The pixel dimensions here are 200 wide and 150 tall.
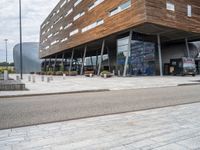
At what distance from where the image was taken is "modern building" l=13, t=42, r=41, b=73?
99.6 meters

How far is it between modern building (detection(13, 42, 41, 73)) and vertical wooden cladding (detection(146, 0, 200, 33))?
262 ft

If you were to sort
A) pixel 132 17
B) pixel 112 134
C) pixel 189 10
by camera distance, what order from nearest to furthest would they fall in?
pixel 112 134 → pixel 132 17 → pixel 189 10

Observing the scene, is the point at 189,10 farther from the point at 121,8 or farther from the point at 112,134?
the point at 112,134

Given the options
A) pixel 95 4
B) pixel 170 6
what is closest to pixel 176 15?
pixel 170 6

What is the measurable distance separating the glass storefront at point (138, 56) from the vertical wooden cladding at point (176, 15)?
597 cm

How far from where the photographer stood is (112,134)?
456 centimetres

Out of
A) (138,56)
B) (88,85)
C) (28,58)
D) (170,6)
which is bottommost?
(88,85)

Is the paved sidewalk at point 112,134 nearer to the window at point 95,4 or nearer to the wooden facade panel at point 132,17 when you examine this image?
the wooden facade panel at point 132,17

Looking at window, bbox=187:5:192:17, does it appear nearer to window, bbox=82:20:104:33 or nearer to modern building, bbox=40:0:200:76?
modern building, bbox=40:0:200:76

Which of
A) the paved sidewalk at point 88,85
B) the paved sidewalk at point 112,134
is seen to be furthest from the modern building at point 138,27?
the paved sidewalk at point 112,134

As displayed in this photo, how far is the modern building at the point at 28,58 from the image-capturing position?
99562 mm

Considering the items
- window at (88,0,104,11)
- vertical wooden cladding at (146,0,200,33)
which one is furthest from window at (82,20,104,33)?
vertical wooden cladding at (146,0,200,33)

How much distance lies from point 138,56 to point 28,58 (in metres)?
76.8

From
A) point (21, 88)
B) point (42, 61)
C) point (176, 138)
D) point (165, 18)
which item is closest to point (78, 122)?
point (176, 138)
